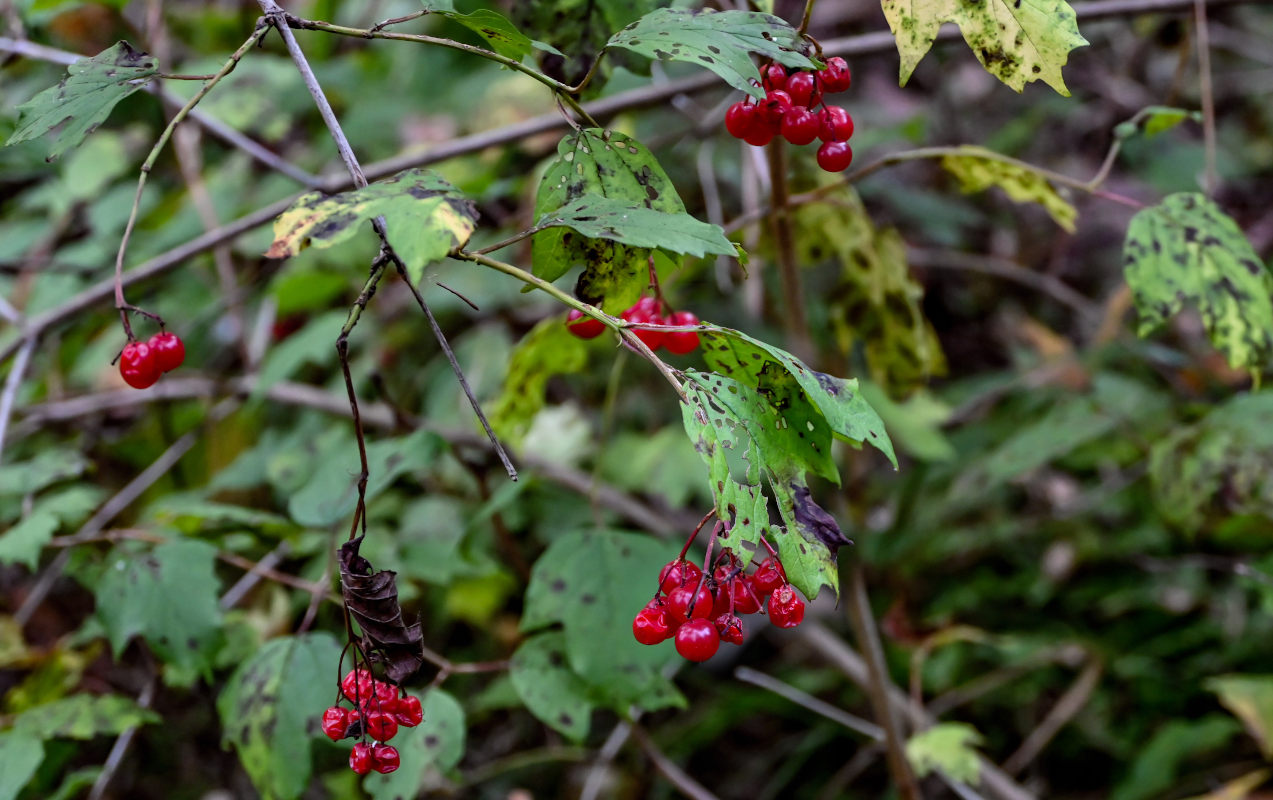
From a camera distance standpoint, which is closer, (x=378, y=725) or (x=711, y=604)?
(x=711, y=604)

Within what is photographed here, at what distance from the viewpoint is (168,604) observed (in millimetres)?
1436

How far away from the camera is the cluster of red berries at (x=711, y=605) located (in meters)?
0.87

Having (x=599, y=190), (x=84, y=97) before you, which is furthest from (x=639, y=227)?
(x=84, y=97)

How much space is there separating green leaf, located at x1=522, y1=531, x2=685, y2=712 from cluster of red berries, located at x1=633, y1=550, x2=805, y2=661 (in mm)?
416

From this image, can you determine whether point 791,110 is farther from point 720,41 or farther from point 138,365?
point 138,365

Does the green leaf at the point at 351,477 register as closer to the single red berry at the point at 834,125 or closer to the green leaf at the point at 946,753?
the single red berry at the point at 834,125

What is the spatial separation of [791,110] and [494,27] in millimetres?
359

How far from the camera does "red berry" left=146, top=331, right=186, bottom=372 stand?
3.83 ft

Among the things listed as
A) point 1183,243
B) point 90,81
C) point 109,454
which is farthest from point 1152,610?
point 109,454

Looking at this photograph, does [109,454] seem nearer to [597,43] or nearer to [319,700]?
[319,700]

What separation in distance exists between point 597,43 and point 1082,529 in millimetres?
1914

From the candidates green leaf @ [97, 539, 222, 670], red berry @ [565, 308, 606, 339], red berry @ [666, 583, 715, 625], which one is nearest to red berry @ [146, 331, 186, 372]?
green leaf @ [97, 539, 222, 670]

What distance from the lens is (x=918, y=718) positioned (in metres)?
1.80

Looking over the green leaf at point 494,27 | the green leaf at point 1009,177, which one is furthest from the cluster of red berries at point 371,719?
the green leaf at point 1009,177
